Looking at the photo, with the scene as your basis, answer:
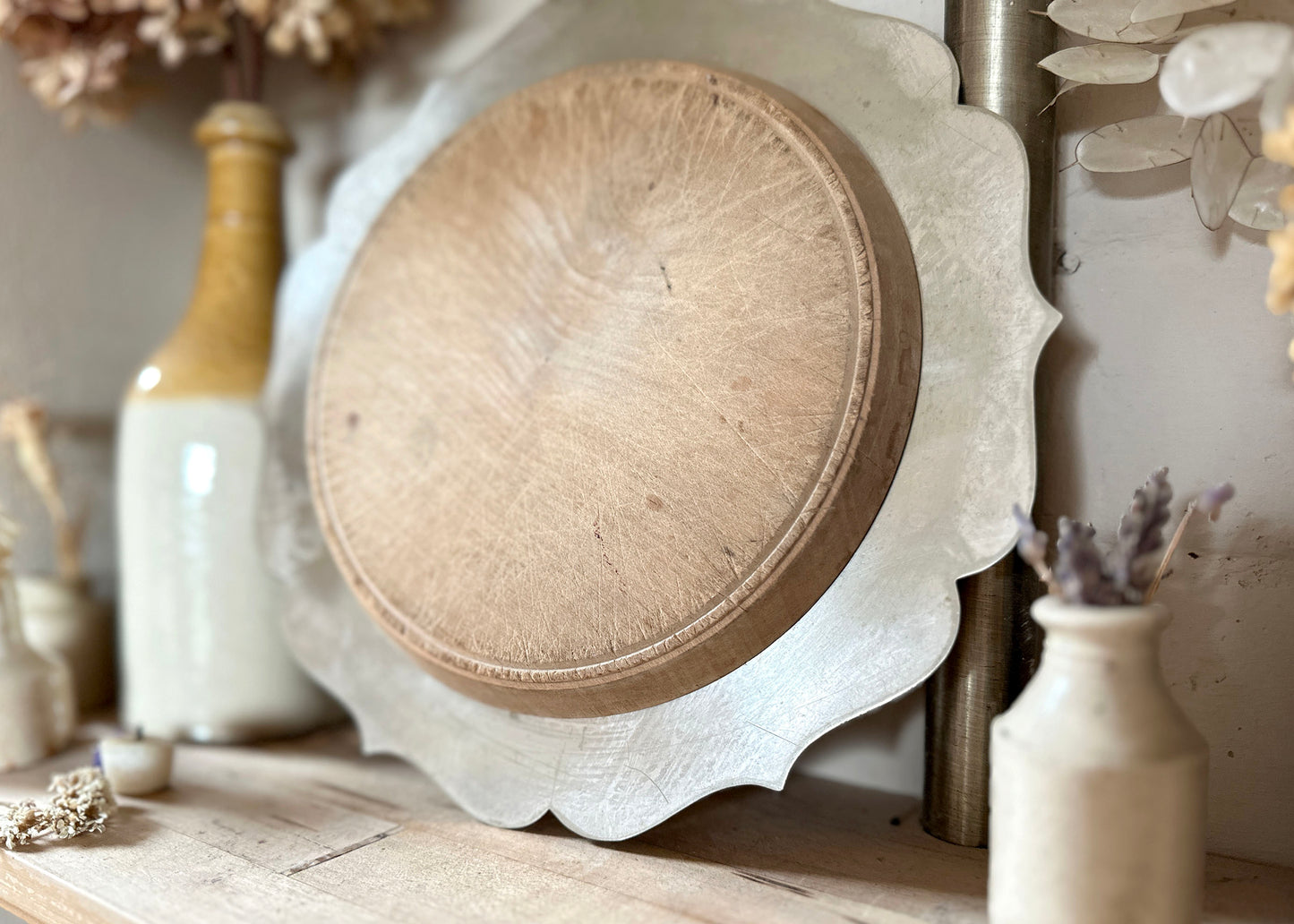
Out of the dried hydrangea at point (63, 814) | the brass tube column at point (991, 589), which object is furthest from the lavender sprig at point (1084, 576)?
the dried hydrangea at point (63, 814)

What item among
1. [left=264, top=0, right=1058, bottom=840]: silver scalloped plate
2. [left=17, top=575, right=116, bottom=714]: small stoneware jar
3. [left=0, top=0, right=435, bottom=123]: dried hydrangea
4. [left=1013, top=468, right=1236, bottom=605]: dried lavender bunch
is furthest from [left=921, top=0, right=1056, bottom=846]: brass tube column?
[left=17, top=575, right=116, bottom=714]: small stoneware jar

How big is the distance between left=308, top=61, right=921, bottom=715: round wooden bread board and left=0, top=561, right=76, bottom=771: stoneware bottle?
333 mm

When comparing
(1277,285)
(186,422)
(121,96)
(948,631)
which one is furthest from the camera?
(121,96)

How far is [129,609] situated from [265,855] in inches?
17.7

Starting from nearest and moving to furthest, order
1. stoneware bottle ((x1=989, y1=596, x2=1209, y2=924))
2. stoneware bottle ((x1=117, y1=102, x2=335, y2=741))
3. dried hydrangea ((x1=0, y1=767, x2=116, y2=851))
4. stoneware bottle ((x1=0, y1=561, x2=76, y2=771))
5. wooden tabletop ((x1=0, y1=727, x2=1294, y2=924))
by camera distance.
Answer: stoneware bottle ((x1=989, y1=596, x2=1209, y2=924)) → wooden tabletop ((x1=0, y1=727, x2=1294, y2=924)) → dried hydrangea ((x1=0, y1=767, x2=116, y2=851)) → stoneware bottle ((x1=0, y1=561, x2=76, y2=771)) → stoneware bottle ((x1=117, y1=102, x2=335, y2=741))

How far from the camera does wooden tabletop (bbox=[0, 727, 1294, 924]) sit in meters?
0.66

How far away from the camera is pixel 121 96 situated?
114 cm

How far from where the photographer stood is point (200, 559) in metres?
1.04

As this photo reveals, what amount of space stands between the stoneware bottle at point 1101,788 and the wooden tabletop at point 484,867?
4.6 inches

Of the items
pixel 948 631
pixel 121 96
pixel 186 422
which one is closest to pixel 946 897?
pixel 948 631

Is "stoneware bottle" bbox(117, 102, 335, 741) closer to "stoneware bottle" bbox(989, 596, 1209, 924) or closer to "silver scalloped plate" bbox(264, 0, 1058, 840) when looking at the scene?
"silver scalloped plate" bbox(264, 0, 1058, 840)

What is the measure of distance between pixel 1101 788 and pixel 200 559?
901mm

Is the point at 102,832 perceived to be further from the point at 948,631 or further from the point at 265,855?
the point at 948,631

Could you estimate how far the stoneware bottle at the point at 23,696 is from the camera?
938mm
